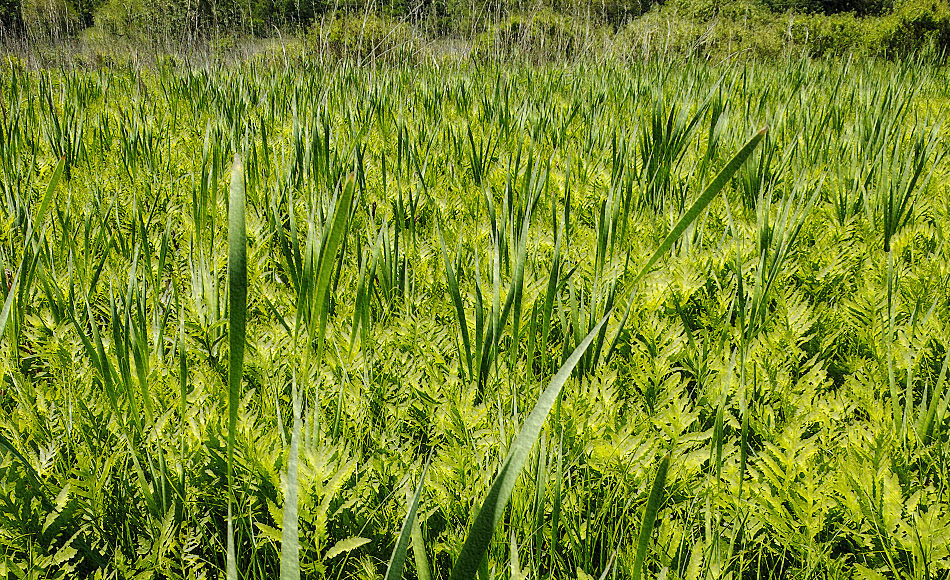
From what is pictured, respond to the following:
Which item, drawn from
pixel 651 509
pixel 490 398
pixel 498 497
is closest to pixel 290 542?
pixel 498 497

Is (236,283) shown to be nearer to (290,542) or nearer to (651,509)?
(290,542)

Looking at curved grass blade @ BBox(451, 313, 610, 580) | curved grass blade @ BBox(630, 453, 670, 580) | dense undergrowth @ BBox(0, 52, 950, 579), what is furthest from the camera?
dense undergrowth @ BBox(0, 52, 950, 579)

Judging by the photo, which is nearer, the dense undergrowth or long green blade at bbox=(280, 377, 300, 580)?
long green blade at bbox=(280, 377, 300, 580)

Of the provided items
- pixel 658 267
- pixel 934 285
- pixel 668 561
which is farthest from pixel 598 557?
pixel 934 285

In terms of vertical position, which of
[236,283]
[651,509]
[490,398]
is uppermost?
[236,283]

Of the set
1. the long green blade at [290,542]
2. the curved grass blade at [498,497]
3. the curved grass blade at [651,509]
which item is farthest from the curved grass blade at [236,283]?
the curved grass blade at [651,509]

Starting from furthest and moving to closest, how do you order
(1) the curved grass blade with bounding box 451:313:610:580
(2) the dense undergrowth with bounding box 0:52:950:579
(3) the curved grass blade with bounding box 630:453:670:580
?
(2) the dense undergrowth with bounding box 0:52:950:579, (3) the curved grass blade with bounding box 630:453:670:580, (1) the curved grass blade with bounding box 451:313:610:580

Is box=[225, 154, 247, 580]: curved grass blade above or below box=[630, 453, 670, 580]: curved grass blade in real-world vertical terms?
above

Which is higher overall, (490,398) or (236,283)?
(236,283)

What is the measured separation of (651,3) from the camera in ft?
19.6

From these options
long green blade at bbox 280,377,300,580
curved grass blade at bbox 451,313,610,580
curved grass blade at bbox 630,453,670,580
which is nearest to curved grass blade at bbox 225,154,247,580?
long green blade at bbox 280,377,300,580

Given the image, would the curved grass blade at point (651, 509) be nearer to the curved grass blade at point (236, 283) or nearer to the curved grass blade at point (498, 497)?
the curved grass blade at point (498, 497)

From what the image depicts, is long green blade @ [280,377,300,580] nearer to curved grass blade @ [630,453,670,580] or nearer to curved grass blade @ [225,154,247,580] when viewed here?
curved grass blade @ [225,154,247,580]

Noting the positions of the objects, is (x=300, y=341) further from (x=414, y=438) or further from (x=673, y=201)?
(x=673, y=201)
